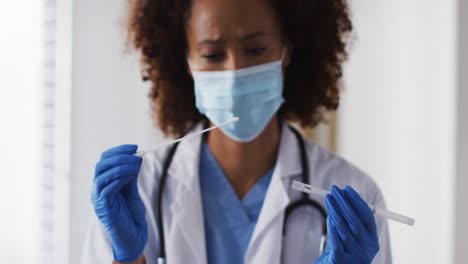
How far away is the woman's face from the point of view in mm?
1082

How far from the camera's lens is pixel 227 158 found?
3.93 ft

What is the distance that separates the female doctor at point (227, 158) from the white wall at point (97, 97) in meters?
0.04

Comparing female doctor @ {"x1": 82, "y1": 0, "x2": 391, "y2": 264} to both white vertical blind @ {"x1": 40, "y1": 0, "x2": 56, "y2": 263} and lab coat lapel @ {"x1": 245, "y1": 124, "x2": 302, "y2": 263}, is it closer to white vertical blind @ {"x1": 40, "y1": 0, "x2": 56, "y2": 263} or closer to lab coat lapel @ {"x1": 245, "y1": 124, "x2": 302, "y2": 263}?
lab coat lapel @ {"x1": 245, "y1": 124, "x2": 302, "y2": 263}

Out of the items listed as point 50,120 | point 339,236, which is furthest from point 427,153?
point 50,120

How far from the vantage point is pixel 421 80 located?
1336 mm

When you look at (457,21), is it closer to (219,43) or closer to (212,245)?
(219,43)

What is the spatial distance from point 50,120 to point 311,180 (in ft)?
1.87

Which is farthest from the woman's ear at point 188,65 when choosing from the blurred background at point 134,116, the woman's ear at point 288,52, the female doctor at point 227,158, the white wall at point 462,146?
the white wall at point 462,146

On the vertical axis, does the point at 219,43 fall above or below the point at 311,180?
above

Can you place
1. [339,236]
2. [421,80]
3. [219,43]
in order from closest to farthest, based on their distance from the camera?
[339,236], [219,43], [421,80]

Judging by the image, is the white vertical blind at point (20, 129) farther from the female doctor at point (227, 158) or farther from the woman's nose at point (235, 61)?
the woman's nose at point (235, 61)

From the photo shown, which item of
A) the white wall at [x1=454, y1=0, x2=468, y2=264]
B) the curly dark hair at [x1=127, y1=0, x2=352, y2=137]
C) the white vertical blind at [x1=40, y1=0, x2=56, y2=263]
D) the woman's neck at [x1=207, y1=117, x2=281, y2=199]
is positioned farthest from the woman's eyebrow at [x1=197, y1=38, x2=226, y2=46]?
the white wall at [x1=454, y1=0, x2=468, y2=264]

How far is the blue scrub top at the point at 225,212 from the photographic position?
1.12 metres

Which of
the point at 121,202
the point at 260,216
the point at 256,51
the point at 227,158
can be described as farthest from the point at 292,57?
the point at 121,202
